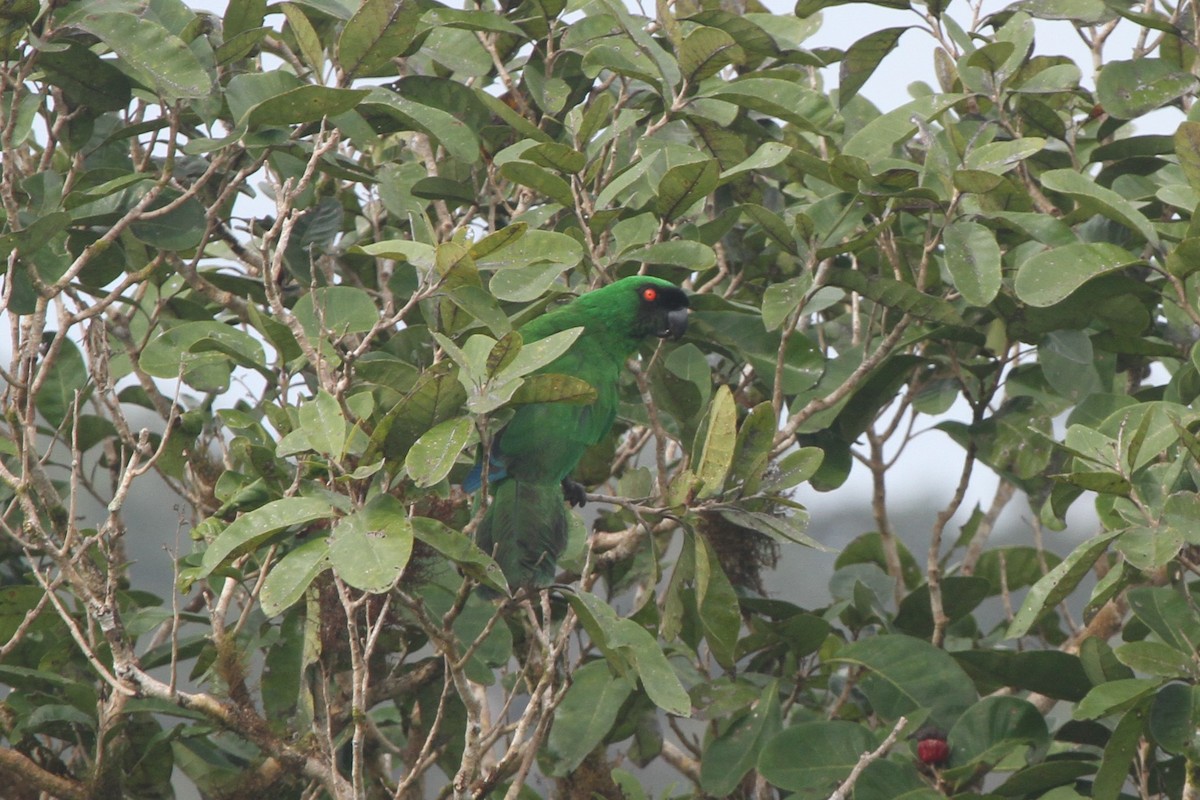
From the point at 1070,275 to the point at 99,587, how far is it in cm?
207

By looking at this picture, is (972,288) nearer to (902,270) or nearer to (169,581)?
(902,270)

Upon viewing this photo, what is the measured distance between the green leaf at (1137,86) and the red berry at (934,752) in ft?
5.35

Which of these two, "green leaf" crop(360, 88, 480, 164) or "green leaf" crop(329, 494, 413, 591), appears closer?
"green leaf" crop(329, 494, 413, 591)

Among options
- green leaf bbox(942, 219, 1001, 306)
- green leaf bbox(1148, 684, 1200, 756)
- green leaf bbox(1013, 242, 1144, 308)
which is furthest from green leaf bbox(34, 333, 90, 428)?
green leaf bbox(1148, 684, 1200, 756)

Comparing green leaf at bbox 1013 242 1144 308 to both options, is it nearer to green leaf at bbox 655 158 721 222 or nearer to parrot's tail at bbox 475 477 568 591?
green leaf at bbox 655 158 721 222

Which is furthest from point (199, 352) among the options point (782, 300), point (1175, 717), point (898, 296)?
point (1175, 717)

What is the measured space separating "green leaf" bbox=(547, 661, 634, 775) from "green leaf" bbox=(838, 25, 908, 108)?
5.65ft

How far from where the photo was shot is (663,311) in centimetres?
346

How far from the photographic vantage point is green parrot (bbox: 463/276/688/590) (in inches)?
126

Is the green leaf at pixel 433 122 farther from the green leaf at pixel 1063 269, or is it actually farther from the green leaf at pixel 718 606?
the green leaf at pixel 1063 269

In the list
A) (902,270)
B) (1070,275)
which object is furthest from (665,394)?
(1070,275)

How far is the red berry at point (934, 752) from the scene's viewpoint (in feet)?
9.91

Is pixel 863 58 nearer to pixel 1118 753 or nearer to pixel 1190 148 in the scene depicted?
pixel 1190 148

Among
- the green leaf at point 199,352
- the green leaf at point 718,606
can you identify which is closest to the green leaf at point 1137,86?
→ the green leaf at point 718,606
